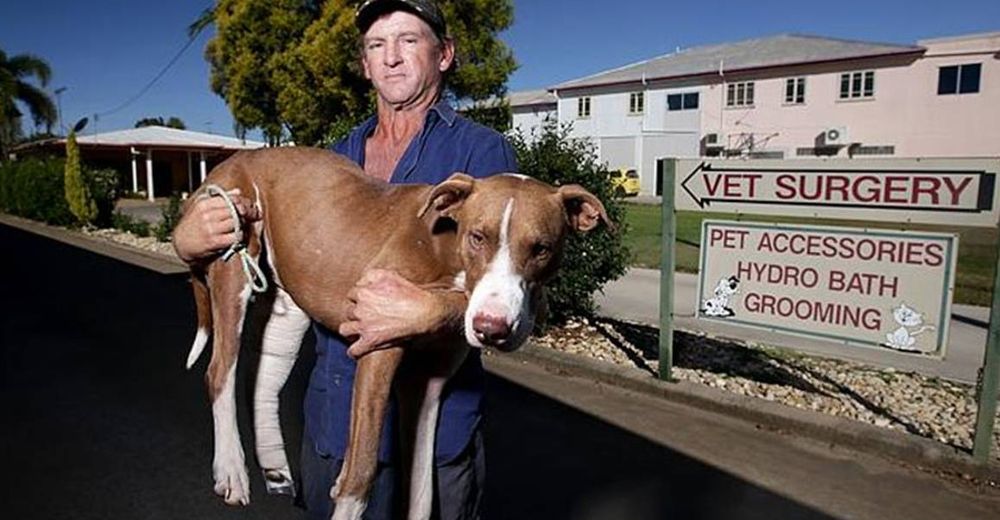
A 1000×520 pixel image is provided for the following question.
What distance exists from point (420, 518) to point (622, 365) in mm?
4933

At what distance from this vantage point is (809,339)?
5656 mm

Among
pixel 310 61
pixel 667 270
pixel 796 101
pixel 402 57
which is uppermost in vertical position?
pixel 796 101

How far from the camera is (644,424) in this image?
17.8ft

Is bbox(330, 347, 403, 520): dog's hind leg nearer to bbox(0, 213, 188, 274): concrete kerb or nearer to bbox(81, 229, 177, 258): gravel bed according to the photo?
bbox(0, 213, 188, 274): concrete kerb

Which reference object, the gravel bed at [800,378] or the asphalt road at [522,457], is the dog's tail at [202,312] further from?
the gravel bed at [800,378]

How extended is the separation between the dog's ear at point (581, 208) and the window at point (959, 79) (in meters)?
37.4

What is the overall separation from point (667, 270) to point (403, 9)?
15.8 ft

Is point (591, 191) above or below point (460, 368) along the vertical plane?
above

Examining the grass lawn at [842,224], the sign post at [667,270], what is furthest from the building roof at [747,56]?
the sign post at [667,270]

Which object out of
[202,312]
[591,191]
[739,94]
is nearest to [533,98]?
[739,94]

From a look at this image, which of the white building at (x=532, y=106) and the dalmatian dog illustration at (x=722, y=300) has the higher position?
the white building at (x=532, y=106)

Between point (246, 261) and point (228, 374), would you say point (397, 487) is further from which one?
point (246, 261)

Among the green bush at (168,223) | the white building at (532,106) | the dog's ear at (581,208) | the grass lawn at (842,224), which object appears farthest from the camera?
the white building at (532,106)

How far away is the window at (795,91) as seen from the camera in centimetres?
3553
